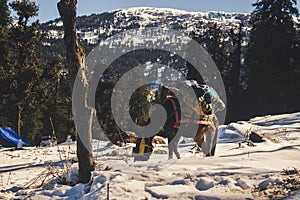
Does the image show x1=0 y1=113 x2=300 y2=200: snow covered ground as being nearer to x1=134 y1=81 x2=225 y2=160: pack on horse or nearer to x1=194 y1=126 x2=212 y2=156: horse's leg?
x1=134 y1=81 x2=225 y2=160: pack on horse

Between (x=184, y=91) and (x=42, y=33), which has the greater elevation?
(x=42, y=33)

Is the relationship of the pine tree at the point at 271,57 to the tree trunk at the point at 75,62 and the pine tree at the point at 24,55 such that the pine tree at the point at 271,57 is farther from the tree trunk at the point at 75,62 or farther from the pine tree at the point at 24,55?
the tree trunk at the point at 75,62

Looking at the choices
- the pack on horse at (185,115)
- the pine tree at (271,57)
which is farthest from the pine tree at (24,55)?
the pine tree at (271,57)

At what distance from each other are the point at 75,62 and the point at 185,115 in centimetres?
200

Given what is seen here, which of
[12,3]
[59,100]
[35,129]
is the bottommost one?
[35,129]

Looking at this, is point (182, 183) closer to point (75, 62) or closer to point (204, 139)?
point (75, 62)

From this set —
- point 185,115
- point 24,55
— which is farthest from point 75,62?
point 24,55

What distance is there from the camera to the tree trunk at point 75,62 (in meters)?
4.11

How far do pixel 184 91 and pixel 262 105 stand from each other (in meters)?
26.0

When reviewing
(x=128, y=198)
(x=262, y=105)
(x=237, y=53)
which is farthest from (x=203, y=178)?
(x=237, y=53)

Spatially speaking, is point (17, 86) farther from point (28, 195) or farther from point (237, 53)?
point (237, 53)

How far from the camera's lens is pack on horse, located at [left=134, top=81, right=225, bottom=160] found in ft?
17.8

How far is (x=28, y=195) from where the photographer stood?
4.07 meters

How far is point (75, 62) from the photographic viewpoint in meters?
4.19
